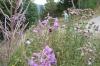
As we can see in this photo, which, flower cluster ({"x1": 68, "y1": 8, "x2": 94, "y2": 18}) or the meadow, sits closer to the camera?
the meadow

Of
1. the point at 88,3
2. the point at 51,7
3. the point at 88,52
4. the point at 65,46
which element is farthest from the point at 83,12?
the point at 51,7

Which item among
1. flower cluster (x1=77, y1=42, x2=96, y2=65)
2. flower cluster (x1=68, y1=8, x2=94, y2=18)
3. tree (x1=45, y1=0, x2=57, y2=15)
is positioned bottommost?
flower cluster (x1=77, y1=42, x2=96, y2=65)

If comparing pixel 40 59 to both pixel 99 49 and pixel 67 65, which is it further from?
pixel 99 49

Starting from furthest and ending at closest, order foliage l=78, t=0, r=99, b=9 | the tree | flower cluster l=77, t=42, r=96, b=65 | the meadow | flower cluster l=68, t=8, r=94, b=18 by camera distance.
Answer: the tree → foliage l=78, t=0, r=99, b=9 → flower cluster l=68, t=8, r=94, b=18 → the meadow → flower cluster l=77, t=42, r=96, b=65

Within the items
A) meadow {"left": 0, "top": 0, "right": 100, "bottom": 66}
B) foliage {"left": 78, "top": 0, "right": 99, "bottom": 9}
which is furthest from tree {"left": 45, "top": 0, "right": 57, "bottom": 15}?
meadow {"left": 0, "top": 0, "right": 100, "bottom": 66}

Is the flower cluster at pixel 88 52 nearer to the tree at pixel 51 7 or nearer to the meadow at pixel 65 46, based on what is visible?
the meadow at pixel 65 46

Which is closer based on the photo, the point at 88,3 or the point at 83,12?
the point at 83,12

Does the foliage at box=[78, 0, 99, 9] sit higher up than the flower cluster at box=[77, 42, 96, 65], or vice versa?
the foliage at box=[78, 0, 99, 9]

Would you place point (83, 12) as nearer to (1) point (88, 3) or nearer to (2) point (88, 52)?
(2) point (88, 52)

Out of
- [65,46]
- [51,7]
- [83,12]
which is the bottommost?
[65,46]

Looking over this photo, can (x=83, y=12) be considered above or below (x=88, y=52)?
above

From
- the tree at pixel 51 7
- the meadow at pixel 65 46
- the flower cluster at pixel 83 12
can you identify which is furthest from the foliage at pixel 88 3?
the meadow at pixel 65 46

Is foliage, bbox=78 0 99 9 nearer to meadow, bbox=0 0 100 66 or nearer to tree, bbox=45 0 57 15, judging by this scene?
tree, bbox=45 0 57 15

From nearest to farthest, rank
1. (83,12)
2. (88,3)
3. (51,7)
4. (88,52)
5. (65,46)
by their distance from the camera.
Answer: (88,52) → (65,46) → (83,12) → (88,3) → (51,7)
